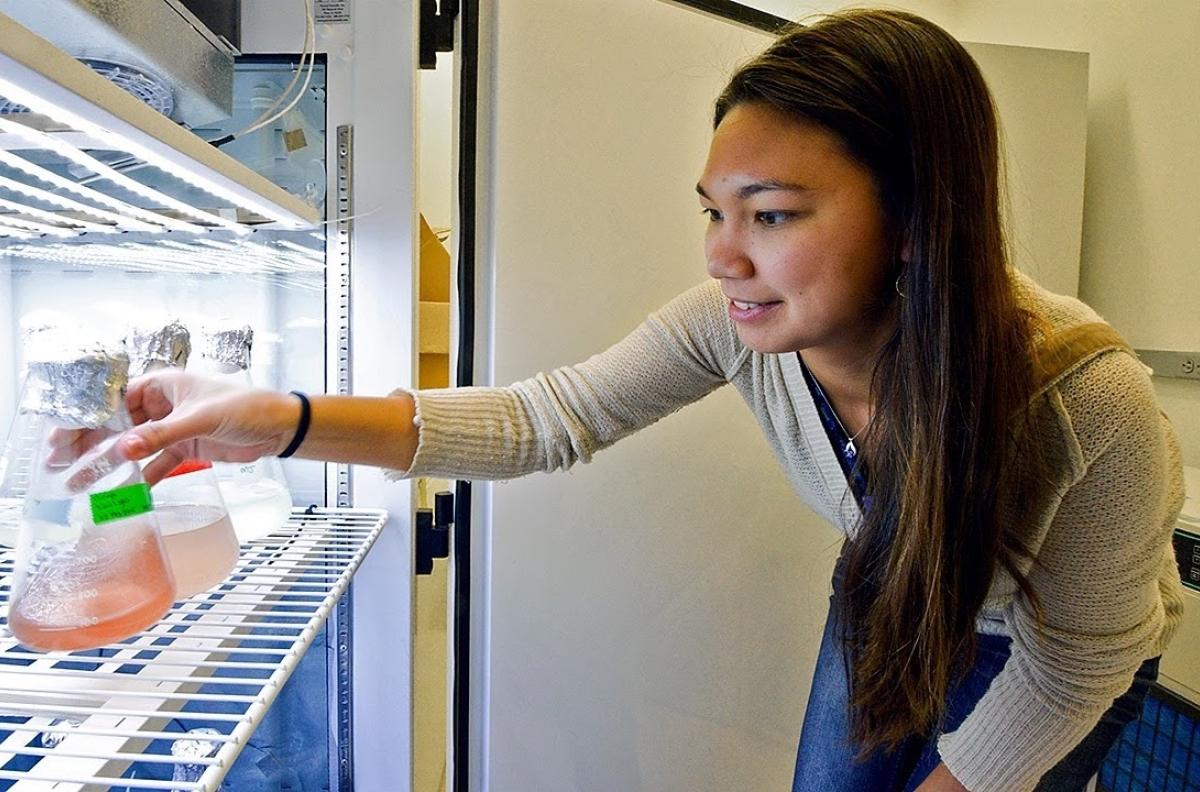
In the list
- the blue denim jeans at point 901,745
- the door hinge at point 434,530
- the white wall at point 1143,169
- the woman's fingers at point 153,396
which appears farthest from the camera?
the white wall at point 1143,169

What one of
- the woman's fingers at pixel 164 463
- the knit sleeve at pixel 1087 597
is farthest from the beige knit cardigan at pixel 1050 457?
the woman's fingers at pixel 164 463

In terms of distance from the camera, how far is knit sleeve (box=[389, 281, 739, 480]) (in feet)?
2.63

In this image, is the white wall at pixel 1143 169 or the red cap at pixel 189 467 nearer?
the red cap at pixel 189 467

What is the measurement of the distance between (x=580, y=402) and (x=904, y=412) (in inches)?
13.8

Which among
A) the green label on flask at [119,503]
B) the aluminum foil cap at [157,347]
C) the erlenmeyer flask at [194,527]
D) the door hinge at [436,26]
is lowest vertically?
the erlenmeyer flask at [194,527]

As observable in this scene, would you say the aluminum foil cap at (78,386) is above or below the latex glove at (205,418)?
above

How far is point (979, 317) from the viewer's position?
25.8 inches

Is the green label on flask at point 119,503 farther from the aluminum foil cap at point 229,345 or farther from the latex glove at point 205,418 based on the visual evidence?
the aluminum foil cap at point 229,345

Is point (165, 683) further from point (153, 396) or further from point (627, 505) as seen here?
point (627, 505)

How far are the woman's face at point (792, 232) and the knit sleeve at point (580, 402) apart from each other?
0.58ft

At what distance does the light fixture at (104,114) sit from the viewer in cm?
36

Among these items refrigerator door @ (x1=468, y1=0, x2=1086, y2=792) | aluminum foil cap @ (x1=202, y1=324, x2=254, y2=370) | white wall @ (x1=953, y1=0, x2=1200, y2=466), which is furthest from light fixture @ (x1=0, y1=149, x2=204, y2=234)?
white wall @ (x1=953, y1=0, x2=1200, y2=466)

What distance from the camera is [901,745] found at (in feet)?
3.12

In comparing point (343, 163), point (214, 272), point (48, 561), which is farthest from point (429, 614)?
point (48, 561)
